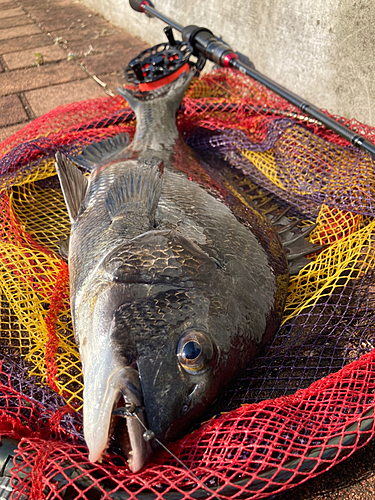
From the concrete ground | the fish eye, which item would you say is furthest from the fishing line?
the concrete ground

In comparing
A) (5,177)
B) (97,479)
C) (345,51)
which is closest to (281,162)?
(345,51)

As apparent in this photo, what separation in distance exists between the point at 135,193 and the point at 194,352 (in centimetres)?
111

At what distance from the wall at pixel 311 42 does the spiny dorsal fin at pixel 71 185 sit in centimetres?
253

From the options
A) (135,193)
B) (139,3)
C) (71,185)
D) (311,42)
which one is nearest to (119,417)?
(135,193)

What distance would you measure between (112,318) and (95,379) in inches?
9.8

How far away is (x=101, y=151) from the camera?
3504mm

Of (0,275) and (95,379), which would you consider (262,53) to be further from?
(95,379)

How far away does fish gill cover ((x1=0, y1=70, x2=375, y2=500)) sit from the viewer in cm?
159

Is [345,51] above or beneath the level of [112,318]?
above

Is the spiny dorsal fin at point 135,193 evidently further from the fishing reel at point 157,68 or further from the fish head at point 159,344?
the fishing reel at point 157,68

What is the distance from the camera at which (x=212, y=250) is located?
2092mm

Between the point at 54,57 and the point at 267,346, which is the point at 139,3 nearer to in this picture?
the point at 54,57

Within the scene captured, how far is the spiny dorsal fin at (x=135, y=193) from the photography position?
7.68ft

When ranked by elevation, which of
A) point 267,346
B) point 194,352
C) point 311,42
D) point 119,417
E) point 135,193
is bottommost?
point 267,346
